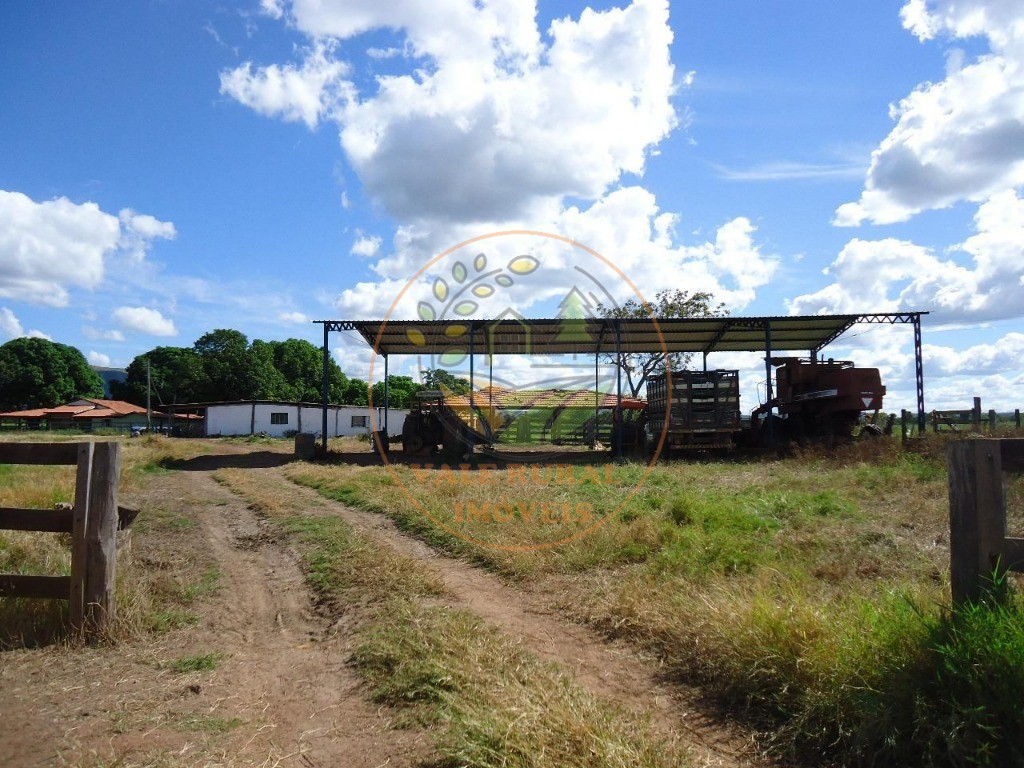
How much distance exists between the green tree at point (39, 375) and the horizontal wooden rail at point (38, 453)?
232ft

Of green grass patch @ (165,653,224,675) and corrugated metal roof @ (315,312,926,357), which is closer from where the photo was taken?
green grass patch @ (165,653,224,675)

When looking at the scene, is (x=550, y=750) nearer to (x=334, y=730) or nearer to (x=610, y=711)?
(x=610, y=711)

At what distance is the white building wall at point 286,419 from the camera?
153 feet

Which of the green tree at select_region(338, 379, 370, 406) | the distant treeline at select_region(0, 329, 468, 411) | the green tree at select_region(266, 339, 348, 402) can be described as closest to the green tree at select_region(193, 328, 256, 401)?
the distant treeline at select_region(0, 329, 468, 411)

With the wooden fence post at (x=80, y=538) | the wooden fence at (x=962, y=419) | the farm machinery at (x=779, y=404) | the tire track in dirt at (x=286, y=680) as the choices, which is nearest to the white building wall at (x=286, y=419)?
the farm machinery at (x=779, y=404)

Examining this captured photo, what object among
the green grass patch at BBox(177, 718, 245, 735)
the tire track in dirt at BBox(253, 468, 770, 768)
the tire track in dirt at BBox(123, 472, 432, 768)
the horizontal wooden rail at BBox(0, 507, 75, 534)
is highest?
the horizontal wooden rail at BBox(0, 507, 75, 534)

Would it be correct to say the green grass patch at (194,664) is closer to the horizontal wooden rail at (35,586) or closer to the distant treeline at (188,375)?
the horizontal wooden rail at (35,586)

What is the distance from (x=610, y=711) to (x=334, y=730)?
4.70 ft

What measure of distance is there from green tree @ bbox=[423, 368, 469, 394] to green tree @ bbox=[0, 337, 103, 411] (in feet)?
190

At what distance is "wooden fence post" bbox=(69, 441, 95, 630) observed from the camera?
452 centimetres

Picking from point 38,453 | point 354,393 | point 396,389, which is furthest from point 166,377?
point 38,453

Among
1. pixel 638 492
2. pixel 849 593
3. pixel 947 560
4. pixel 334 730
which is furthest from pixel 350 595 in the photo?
pixel 638 492

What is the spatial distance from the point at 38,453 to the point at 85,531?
0.76 metres

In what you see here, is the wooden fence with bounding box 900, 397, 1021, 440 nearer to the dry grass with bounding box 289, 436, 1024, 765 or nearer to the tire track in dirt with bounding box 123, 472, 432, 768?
the dry grass with bounding box 289, 436, 1024, 765
